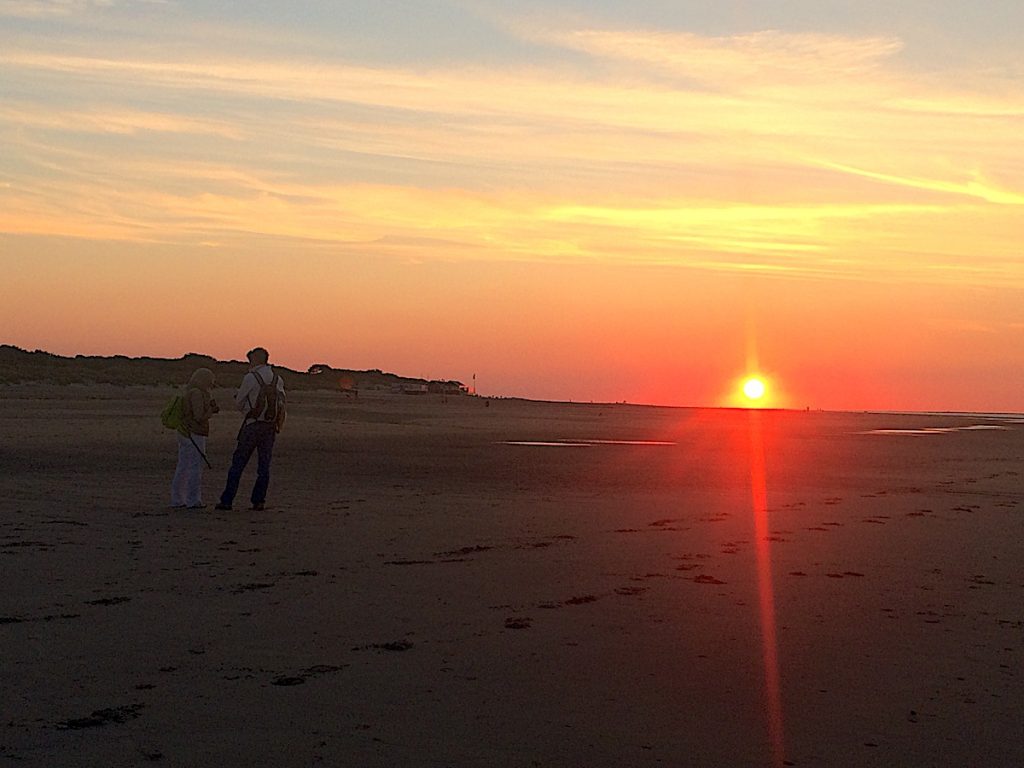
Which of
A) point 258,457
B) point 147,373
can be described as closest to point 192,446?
point 258,457

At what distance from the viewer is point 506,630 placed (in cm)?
798

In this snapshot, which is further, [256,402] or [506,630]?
[256,402]

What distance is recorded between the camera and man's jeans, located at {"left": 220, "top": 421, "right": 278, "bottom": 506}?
15.0 metres

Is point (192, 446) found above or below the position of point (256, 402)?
below

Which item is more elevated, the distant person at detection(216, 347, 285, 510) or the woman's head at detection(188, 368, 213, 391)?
the woman's head at detection(188, 368, 213, 391)

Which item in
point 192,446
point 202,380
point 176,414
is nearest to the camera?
point 192,446

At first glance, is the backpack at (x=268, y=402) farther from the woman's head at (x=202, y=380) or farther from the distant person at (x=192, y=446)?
the woman's head at (x=202, y=380)

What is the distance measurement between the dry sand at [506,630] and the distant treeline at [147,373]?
2178 inches

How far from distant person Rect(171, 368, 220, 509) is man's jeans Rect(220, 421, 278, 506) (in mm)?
391

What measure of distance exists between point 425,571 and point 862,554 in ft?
14.3

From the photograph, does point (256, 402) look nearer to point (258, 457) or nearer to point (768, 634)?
point (258, 457)

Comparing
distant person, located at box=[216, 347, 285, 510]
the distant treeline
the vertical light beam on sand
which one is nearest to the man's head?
distant person, located at box=[216, 347, 285, 510]

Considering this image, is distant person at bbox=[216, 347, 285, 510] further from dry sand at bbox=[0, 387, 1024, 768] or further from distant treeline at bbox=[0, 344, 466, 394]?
distant treeline at bbox=[0, 344, 466, 394]

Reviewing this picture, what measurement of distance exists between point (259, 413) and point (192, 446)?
3.06 ft
